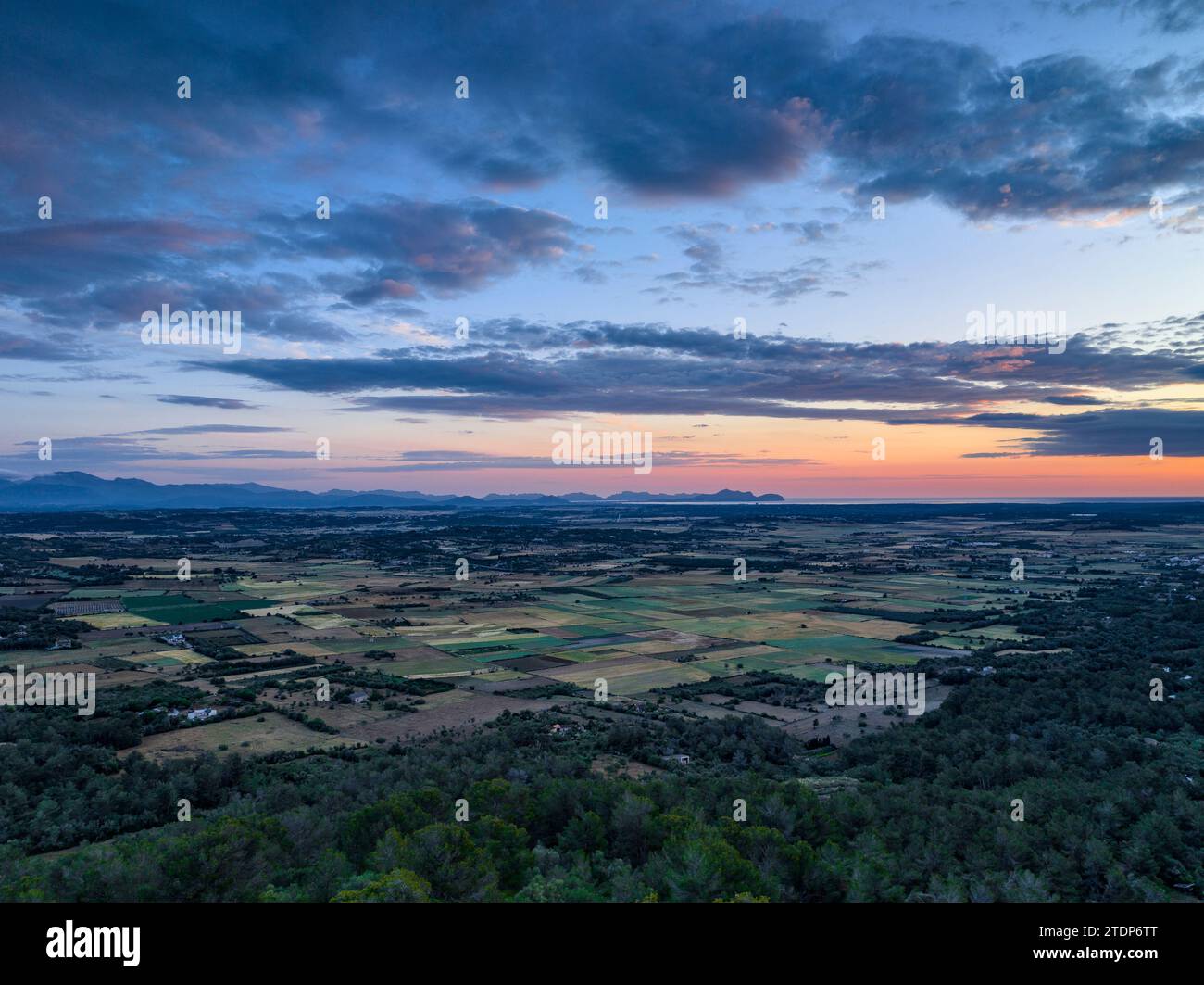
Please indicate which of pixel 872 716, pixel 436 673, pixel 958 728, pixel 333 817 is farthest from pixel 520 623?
pixel 333 817

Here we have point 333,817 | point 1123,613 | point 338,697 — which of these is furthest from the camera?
point 1123,613

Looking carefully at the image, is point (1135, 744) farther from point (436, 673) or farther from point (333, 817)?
point (436, 673)

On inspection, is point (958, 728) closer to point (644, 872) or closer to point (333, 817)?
point (644, 872)
